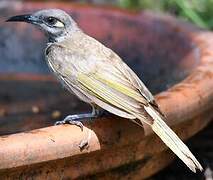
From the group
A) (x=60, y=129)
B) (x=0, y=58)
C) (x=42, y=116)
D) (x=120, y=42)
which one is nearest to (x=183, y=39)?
(x=120, y=42)

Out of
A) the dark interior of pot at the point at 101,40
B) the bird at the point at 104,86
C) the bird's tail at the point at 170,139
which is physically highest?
the bird at the point at 104,86

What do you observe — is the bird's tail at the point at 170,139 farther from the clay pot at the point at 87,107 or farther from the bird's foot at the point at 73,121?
the bird's foot at the point at 73,121

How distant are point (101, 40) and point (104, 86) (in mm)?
2177

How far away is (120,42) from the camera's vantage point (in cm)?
548

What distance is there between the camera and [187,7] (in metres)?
6.24

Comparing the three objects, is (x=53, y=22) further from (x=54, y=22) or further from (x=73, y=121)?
(x=73, y=121)

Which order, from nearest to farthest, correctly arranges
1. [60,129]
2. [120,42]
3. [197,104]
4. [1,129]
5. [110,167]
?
[60,129] < [110,167] < [197,104] < [1,129] < [120,42]

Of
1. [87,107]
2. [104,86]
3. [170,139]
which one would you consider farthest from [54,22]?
[87,107]

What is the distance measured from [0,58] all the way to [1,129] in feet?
3.71

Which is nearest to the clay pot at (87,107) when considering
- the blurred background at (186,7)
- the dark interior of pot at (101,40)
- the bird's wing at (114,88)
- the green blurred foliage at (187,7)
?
the dark interior of pot at (101,40)

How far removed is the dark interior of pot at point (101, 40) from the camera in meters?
4.96

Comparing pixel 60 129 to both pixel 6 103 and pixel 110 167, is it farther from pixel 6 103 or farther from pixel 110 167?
pixel 6 103

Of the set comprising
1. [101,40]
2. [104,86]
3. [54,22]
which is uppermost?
[54,22]

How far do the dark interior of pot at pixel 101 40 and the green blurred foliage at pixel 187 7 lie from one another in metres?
0.77
